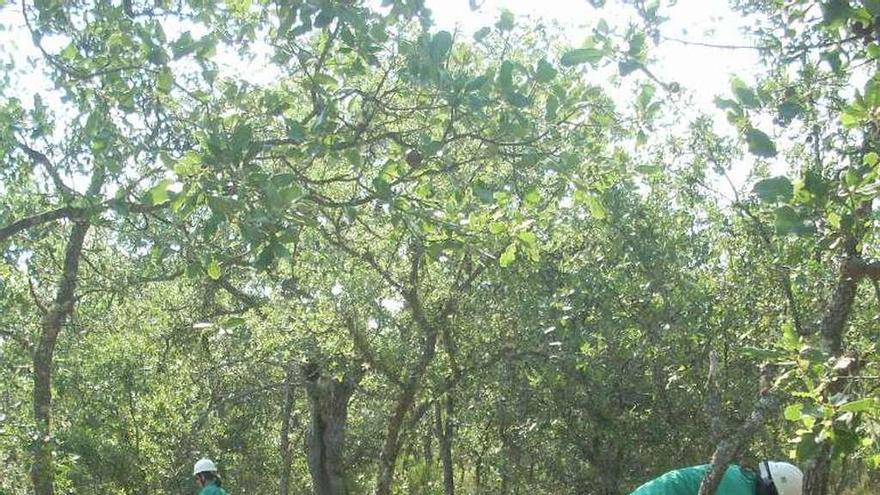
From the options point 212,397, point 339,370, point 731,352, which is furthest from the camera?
point 212,397

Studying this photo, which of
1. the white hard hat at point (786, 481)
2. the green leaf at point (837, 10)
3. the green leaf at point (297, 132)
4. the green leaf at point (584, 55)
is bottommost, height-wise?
the white hard hat at point (786, 481)

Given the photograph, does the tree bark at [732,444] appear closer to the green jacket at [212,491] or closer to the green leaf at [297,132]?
the green leaf at [297,132]

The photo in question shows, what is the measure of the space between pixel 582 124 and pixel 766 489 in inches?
77.7

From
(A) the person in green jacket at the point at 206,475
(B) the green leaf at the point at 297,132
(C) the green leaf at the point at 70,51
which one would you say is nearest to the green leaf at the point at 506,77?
(B) the green leaf at the point at 297,132

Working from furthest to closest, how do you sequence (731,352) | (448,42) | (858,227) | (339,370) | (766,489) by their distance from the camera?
(339,370) → (731,352) → (766,489) → (448,42) → (858,227)

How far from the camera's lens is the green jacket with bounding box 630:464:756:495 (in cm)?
491

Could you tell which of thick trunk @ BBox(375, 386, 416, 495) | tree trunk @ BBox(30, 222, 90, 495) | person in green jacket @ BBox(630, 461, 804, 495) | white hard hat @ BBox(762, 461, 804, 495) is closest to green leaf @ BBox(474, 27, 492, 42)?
person in green jacket @ BBox(630, 461, 804, 495)

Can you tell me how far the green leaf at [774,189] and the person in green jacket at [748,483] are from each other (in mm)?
2555

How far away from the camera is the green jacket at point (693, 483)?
4.91 m

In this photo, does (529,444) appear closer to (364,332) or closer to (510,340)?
(510,340)

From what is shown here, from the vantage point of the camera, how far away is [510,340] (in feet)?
36.2

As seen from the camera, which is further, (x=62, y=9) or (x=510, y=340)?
(x=510, y=340)

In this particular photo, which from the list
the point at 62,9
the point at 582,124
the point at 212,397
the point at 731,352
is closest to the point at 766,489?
the point at 582,124

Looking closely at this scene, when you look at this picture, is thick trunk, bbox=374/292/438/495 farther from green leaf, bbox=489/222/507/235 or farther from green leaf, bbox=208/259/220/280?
→ green leaf, bbox=208/259/220/280
